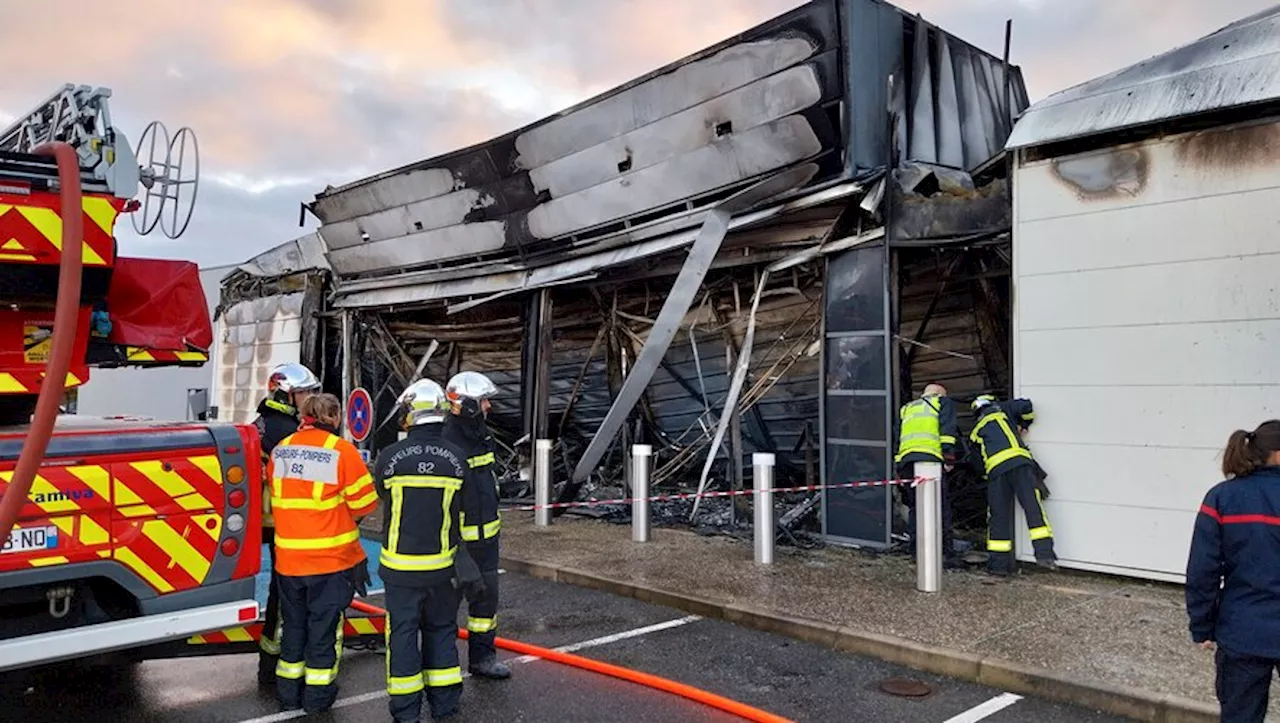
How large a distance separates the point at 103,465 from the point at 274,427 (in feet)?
4.03

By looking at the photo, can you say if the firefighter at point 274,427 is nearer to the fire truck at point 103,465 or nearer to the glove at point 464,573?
the fire truck at point 103,465

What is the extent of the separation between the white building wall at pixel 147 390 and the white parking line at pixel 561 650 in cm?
1951

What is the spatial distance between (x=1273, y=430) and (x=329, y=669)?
424 centimetres

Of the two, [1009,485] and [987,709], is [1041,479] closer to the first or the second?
[1009,485]

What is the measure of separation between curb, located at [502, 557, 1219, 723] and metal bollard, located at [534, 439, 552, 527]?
309cm

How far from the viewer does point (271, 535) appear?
15.9ft

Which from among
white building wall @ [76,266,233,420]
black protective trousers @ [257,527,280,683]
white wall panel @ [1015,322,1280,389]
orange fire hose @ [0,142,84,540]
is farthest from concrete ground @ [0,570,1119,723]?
white building wall @ [76,266,233,420]

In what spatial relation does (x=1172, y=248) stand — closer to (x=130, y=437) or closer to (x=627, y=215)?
(x=627, y=215)

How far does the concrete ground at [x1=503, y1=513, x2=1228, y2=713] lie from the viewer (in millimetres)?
Result: 4828

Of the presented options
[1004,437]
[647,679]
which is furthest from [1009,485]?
[647,679]

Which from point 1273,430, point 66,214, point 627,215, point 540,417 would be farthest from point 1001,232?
point 66,214

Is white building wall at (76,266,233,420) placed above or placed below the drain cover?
above

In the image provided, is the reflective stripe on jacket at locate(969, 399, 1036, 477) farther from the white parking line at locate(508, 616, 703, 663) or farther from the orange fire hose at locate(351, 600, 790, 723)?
the orange fire hose at locate(351, 600, 790, 723)

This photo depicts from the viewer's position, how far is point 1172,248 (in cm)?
647
